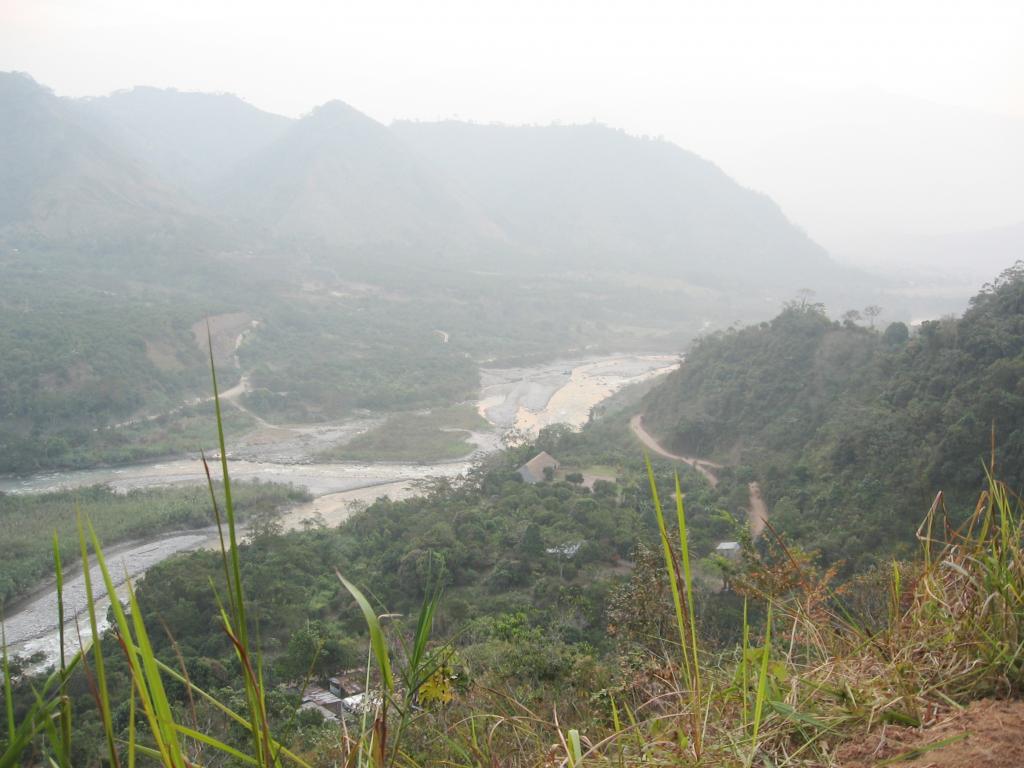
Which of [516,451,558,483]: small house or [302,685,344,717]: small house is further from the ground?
[302,685,344,717]: small house

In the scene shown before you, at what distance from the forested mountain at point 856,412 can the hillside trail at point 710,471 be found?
316 millimetres

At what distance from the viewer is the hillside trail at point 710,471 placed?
1580cm

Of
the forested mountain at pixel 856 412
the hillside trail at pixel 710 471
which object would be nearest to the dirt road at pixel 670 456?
the hillside trail at pixel 710 471

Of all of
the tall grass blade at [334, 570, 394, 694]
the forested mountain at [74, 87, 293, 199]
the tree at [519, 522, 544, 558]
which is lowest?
the tree at [519, 522, 544, 558]

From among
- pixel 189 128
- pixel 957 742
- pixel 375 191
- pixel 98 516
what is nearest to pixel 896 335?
pixel 957 742

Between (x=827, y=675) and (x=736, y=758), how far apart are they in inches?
15.7

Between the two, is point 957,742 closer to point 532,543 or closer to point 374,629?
point 374,629

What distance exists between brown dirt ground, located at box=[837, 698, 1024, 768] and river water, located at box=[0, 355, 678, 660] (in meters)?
10.8

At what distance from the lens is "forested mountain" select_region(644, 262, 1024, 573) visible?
12227 mm

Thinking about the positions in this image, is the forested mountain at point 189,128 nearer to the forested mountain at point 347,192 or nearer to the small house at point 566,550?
the forested mountain at point 347,192

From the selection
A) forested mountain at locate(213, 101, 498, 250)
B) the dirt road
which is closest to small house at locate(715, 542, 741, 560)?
the dirt road

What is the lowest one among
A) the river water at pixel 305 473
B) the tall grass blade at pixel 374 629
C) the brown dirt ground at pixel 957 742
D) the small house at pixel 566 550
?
the river water at pixel 305 473

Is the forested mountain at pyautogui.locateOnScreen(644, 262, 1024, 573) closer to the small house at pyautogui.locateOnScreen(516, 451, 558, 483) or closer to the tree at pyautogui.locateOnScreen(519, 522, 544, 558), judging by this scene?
the small house at pyautogui.locateOnScreen(516, 451, 558, 483)

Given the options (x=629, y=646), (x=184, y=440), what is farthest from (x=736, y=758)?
(x=184, y=440)
